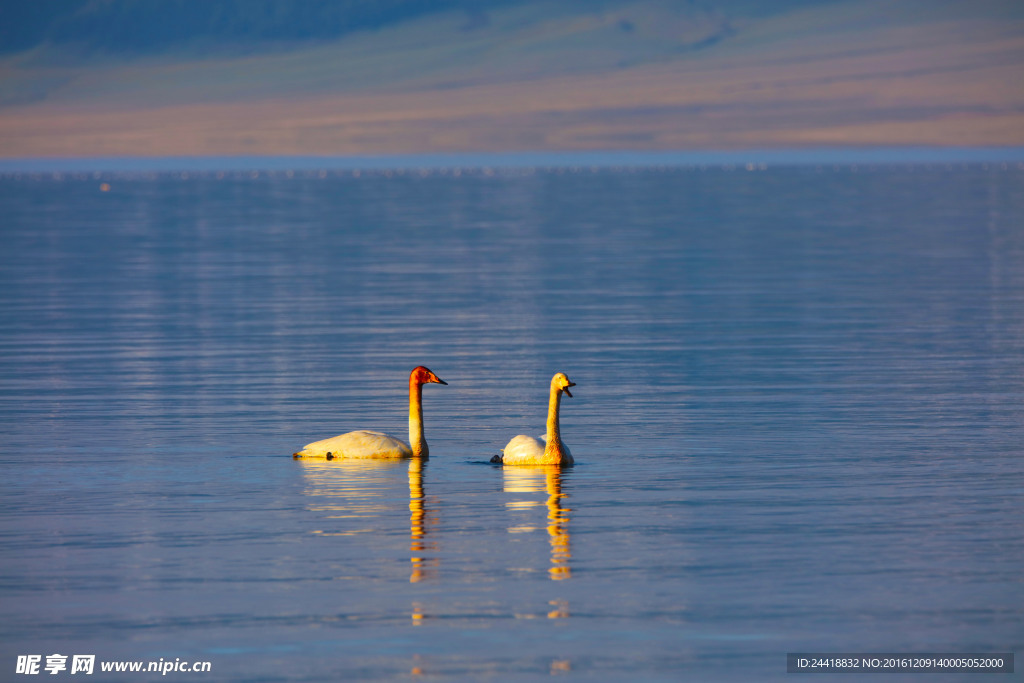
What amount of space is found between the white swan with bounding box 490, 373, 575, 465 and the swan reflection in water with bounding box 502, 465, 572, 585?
10 cm

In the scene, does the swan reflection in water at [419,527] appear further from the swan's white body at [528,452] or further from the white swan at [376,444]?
the swan's white body at [528,452]

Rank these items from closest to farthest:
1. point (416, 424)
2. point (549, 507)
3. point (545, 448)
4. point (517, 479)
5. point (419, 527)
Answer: point (419, 527) < point (549, 507) < point (517, 479) < point (545, 448) < point (416, 424)

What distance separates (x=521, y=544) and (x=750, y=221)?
6810 cm

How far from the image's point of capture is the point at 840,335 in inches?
1291

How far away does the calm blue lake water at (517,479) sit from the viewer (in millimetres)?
12258

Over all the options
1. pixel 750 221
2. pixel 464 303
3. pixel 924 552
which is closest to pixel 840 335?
pixel 464 303

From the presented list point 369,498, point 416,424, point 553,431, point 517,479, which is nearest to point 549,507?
point 517,479

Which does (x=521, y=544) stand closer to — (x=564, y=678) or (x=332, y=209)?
(x=564, y=678)

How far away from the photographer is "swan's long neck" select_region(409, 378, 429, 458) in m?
19.5

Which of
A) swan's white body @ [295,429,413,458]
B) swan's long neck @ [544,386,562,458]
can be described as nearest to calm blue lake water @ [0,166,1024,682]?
swan's white body @ [295,429,413,458]

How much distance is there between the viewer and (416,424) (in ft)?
63.9

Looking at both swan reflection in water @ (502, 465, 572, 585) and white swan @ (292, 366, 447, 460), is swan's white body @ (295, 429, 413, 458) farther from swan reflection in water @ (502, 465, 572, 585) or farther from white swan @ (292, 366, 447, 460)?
swan reflection in water @ (502, 465, 572, 585)

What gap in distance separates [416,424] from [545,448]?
1568 millimetres

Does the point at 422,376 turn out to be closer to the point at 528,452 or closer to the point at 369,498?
the point at 528,452
